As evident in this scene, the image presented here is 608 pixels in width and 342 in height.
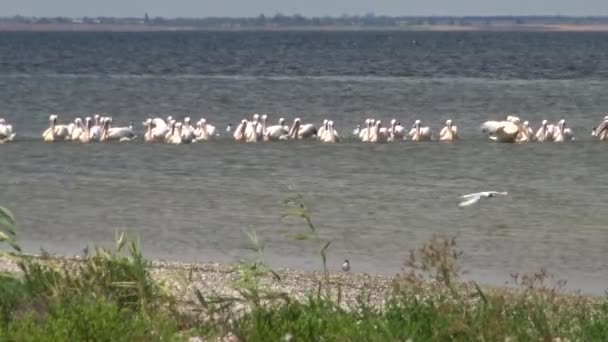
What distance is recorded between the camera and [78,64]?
7588 cm

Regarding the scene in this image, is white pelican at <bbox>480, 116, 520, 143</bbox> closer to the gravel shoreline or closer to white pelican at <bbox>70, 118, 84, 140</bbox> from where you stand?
white pelican at <bbox>70, 118, 84, 140</bbox>

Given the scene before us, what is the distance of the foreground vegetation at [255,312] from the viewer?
25.2ft

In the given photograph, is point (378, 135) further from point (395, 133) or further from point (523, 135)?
point (523, 135)

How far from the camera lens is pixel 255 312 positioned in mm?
8078

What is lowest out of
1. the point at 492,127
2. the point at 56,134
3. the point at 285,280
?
the point at 56,134

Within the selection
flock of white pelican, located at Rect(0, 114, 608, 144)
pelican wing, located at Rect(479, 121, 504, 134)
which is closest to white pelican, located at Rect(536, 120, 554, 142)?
flock of white pelican, located at Rect(0, 114, 608, 144)

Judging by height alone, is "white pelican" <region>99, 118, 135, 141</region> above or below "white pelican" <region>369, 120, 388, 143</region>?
below

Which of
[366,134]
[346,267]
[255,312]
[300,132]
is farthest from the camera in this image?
[300,132]

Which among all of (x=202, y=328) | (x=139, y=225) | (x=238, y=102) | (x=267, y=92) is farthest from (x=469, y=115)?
(x=202, y=328)

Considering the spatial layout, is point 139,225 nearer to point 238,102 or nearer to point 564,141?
point 564,141

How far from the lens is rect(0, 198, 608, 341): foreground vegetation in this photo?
7688 mm

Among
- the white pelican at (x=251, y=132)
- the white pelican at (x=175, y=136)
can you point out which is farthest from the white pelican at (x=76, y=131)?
the white pelican at (x=251, y=132)

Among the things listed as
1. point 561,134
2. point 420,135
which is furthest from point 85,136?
point 561,134

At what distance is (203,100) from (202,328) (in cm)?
3426
